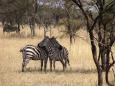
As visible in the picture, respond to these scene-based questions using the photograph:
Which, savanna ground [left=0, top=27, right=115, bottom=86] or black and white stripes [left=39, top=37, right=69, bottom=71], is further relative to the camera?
black and white stripes [left=39, top=37, right=69, bottom=71]

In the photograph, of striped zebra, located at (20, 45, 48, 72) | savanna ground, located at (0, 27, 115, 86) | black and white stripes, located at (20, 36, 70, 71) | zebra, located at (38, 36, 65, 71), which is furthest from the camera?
zebra, located at (38, 36, 65, 71)

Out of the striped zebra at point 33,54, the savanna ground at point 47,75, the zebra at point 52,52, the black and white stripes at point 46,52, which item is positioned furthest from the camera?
the zebra at point 52,52

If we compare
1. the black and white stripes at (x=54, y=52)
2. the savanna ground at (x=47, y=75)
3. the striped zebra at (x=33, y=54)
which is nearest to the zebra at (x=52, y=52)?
the black and white stripes at (x=54, y=52)

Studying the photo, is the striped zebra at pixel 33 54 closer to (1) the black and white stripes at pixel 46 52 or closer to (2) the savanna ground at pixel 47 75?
(1) the black and white stripes at pixel 46 52

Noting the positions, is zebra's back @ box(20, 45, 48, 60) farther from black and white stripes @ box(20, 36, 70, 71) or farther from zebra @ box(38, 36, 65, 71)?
zebra @ box(38, 36, 65, 71)

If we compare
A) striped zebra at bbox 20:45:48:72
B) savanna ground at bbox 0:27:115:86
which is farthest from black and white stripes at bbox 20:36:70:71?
savanna ground at bbox 0:27:115:86

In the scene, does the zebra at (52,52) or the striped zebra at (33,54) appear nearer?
the striped zebra at (33,54)

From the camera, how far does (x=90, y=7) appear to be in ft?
54.9

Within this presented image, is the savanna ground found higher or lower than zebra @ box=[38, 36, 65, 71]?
lower

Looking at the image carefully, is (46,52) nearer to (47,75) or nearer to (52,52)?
(52,52)

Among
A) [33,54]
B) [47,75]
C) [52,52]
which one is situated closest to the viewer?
[47,75]

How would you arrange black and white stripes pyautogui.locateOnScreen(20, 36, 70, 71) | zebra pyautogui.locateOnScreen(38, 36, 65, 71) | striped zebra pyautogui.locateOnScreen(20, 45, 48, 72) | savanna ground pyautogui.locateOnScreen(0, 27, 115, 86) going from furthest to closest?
zebra pyautogui.locateOnScreen(38, 36, 65, 71) < black and white stripes pyautogui.locateOnScreen(20, 36, 70, 71) < striped zebra pyautogui.locateOnScreen(20, 45, 48, 72) < savanna ground pyautogui.locateOnScreen(0, 27, 115, 86)

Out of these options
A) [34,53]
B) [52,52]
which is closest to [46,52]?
[52,52]

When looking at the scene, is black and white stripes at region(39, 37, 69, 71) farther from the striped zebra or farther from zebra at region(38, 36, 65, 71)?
the striped zebra
